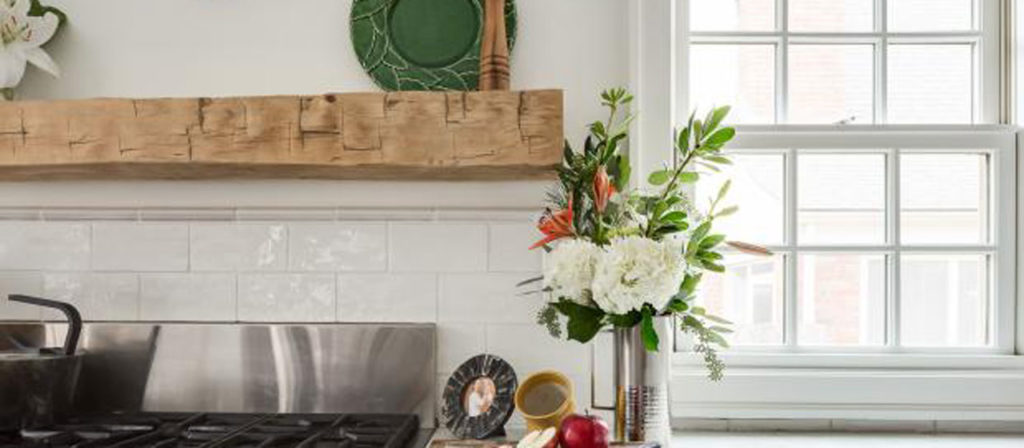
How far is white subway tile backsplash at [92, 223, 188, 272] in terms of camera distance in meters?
1.63

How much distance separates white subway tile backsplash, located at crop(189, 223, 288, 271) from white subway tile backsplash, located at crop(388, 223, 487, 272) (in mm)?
240

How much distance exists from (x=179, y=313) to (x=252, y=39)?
1.94ft

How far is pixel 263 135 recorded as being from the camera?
1407mm

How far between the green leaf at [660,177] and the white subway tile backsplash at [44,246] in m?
1.17

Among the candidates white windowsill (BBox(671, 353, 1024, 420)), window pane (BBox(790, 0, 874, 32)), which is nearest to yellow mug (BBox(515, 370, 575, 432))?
white windowsill (BBox(671, 353, 1024, 420))

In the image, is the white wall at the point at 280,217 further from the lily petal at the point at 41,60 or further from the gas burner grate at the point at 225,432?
the gas burner grate at the point at 225,432

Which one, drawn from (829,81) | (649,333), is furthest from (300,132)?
(829,81)

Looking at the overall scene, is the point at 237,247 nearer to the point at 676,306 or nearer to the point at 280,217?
the point at 280,217

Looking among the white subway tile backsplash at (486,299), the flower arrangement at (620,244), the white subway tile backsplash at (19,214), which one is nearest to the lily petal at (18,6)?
the white subway tile backsplash at (19,214)

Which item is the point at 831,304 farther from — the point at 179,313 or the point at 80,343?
the point at 80,343

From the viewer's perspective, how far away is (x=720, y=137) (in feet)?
4.76

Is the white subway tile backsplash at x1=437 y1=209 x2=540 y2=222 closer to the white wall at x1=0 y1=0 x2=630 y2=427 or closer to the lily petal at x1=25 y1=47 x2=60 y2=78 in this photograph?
the white wall at x1=0 y1=0 x2=630 y2=427

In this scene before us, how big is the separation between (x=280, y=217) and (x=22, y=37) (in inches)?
24.9

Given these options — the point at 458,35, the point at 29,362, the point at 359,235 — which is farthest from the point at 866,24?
the point at 29,362
